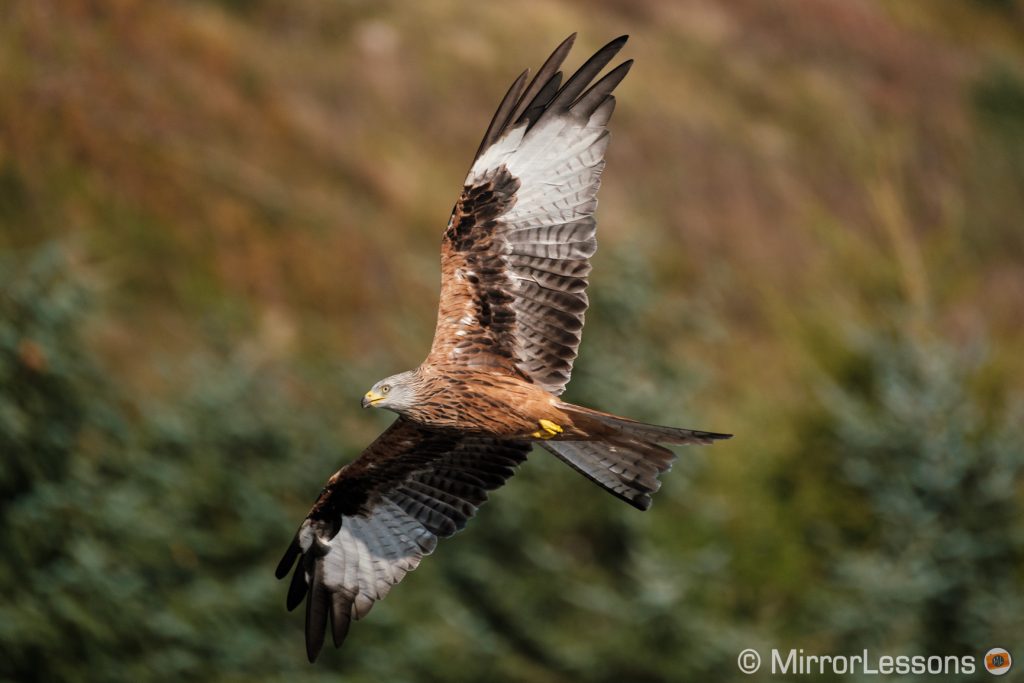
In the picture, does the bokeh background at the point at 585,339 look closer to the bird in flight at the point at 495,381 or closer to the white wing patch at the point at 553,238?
the bird in flight at the point at 495,381

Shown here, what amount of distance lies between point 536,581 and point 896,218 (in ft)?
19.9

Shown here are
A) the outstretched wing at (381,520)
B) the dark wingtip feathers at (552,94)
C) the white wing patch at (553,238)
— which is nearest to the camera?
the dark wingtip feathers at (552,94)

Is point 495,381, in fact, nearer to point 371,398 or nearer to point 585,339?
point 371,398

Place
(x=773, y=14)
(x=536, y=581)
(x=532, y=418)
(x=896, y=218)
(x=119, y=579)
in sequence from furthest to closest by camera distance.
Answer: (x=773, y=14) → (x=536, y=581) → (x=119, y=579) → (x=896, y=218) → (x=532, y=418)

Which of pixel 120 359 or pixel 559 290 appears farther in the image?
pixel 120 359

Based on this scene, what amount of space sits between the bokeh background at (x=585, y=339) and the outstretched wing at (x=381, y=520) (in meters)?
5.27

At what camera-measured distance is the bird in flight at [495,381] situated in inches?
301

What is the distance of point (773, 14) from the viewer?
29.8 metres

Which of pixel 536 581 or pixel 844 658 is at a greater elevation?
pixel 536 581

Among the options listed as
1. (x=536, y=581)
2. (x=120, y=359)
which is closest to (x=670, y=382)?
(x=536, y=581)

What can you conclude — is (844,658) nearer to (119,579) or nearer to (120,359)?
(119,579)
